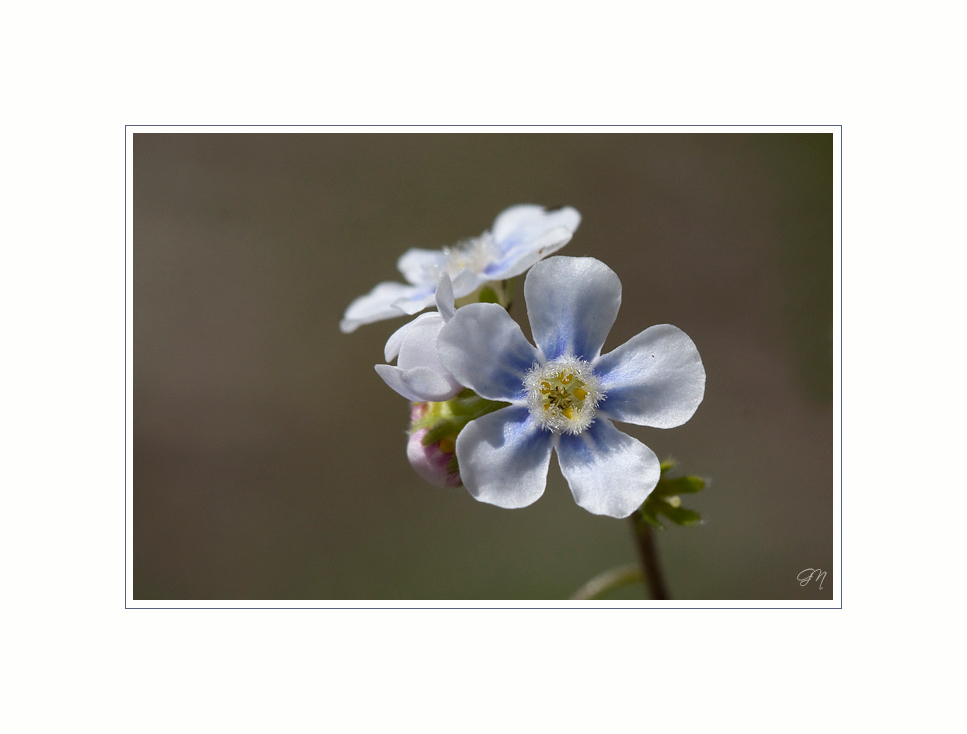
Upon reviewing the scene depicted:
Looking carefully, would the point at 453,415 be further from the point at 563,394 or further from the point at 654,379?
the point at 654,379

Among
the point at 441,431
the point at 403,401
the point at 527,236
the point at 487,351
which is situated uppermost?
the point at 527,236

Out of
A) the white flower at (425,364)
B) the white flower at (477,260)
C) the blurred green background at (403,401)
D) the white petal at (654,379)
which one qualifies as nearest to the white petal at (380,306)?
the white flower at (477,260)

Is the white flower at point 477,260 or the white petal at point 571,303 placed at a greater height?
the white flower at point 477,260

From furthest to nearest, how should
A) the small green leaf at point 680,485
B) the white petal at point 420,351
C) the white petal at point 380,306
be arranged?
the white petal at point 380,306, the small green leaf at point 680,485, the white petal at point 420,351

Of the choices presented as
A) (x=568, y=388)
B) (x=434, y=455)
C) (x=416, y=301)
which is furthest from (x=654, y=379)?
(x=416, y=301)

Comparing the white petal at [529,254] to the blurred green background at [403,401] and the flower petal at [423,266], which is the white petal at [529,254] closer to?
the flower petal at [423,266]

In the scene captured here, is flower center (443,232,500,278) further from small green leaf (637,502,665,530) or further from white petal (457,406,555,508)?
small green leaf (637,502,665,530)
